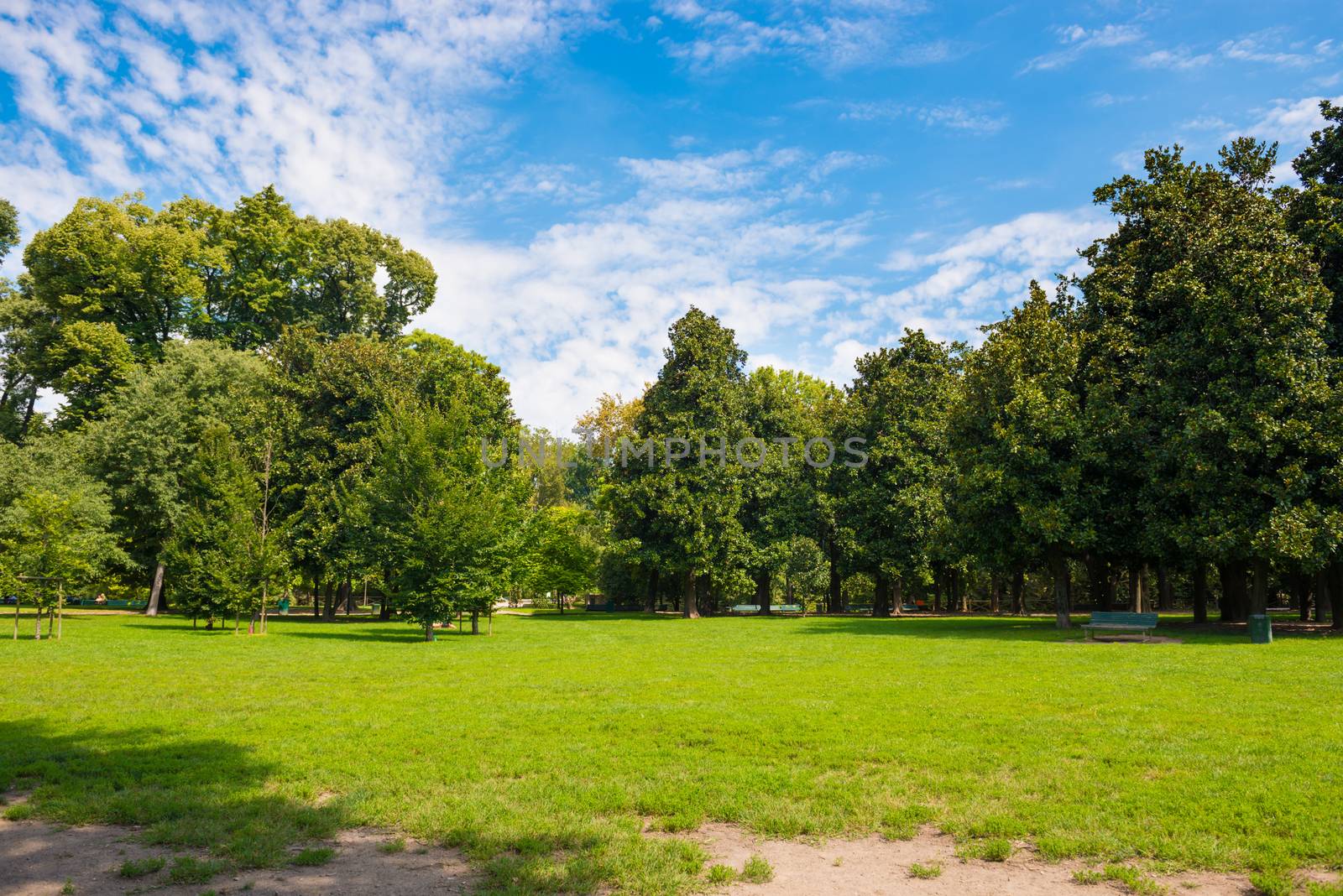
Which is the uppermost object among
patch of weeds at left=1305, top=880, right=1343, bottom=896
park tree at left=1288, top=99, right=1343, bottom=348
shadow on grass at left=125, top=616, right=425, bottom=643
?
park tree at left=1288, top=99, right=1343, bottom=348

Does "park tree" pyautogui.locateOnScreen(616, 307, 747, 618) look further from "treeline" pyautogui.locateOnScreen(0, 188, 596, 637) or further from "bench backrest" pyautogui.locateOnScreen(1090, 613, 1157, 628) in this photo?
"bench backrest" pyautogui.locateOnScreen(1090, 613, 1157, 628)

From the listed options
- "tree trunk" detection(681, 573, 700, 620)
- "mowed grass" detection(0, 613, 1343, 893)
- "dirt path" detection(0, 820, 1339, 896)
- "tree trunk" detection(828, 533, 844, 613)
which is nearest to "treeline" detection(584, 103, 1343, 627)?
"tree trunk" detection(681, 573, 700, 620)

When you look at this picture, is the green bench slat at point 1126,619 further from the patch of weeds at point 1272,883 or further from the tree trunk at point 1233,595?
the patch of weeds at point 1272,883

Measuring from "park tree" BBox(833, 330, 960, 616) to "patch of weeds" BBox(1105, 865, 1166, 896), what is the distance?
123 feet

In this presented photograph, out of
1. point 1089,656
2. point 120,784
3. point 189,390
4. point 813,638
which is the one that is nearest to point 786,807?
point 120,784

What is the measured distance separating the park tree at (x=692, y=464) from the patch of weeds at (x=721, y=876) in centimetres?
3723

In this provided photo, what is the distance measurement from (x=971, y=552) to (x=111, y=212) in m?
53.6

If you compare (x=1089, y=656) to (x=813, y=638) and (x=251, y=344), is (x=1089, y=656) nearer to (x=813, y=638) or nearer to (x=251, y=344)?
(x=813, y=638)

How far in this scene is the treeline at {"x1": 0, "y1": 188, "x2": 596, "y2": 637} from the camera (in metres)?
29.3

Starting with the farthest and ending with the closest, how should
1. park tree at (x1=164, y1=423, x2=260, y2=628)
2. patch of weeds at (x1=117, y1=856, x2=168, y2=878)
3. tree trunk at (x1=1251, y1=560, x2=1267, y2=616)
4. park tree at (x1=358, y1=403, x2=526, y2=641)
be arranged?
park tree at (x1=164, y1=423, x2=260, y2=628) < park tree at (x1=358, y1=403, x2=526, y2=641) < tree trunk at (x1=1251, y1=560, x2=1267, y2=616) < patch of weeds at (x1=117, y1=856, x2=168, y2=878)

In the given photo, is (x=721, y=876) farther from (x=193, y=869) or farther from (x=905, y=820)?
(x=193, y=869)

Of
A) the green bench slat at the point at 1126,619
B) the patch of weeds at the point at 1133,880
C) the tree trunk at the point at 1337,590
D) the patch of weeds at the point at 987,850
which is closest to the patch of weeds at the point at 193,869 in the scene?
the patch of weeds at the point at 987,850

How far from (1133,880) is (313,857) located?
6318 mm

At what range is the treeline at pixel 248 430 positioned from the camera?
1152 inches
